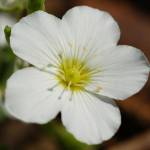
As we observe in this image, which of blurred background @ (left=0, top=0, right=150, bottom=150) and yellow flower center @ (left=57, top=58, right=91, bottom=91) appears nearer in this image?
yellow flower center @ (left=57, top=58, right=91, bottom=91)

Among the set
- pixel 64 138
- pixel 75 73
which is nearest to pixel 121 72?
pixel 75 73

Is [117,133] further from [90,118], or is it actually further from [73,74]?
[90,118]

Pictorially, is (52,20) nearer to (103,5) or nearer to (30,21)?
(30,21)

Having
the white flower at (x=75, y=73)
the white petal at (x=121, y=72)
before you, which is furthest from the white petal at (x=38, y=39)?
the white petal at (x=121, y=72)

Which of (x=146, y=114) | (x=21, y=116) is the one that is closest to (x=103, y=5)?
(x=146, y=114)

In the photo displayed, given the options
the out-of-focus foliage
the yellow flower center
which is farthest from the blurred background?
the yellow flower center

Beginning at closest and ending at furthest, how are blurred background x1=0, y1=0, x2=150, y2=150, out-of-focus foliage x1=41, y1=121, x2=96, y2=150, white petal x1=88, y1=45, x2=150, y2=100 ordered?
white petal x1=88, y1=45, x2=150, y2=100, out-of-focus foliage x1=41, y1=121, x2=96, y2=150, blurred background x1=0, y1=0, x2=150, y2=150

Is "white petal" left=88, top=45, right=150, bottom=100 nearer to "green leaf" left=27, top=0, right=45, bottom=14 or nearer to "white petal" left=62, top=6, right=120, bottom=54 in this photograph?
"white petal" left=62, top=6, right=120, bottom=54
